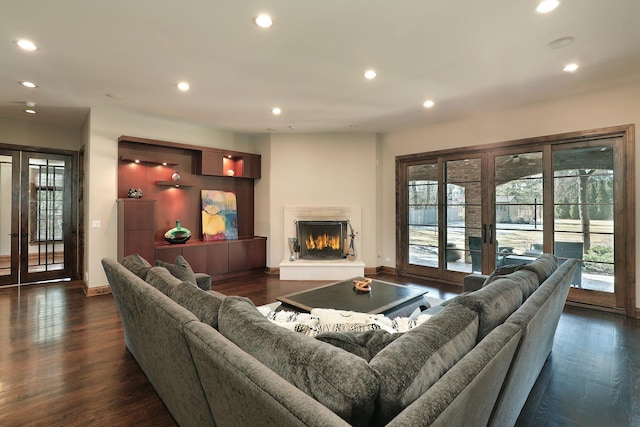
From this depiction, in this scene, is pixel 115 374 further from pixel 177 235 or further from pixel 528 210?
pixel 528 210

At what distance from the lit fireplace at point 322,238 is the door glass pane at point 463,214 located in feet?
6.50

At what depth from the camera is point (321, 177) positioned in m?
6.46

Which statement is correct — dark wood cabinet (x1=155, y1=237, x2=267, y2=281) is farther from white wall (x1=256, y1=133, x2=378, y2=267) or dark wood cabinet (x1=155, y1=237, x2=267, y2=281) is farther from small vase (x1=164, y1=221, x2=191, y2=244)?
white wall (x1=256, y1=133, x2=378, y2=267)

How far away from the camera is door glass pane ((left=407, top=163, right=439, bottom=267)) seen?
19.6 ft

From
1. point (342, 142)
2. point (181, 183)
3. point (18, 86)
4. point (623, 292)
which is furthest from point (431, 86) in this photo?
point (18, 86)

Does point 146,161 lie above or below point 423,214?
above

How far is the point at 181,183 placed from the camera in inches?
229

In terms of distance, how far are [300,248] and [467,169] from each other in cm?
344

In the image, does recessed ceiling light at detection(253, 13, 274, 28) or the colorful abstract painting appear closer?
recessed ceiling light at detection(253, 13, 274, 28)

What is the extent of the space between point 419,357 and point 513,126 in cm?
Answer: 498

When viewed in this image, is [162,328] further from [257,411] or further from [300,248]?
[300,248]

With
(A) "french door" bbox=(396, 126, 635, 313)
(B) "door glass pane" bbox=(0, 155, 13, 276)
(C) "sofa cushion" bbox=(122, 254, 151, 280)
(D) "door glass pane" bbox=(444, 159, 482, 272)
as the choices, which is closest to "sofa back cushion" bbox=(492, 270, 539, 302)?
(A) "french door" bbox=(396, 126, 635, 313)

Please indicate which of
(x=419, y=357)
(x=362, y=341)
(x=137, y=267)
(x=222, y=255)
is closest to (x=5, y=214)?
(x=222, y=255)

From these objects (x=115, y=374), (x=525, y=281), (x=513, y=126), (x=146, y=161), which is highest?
(x=513, y=126)
